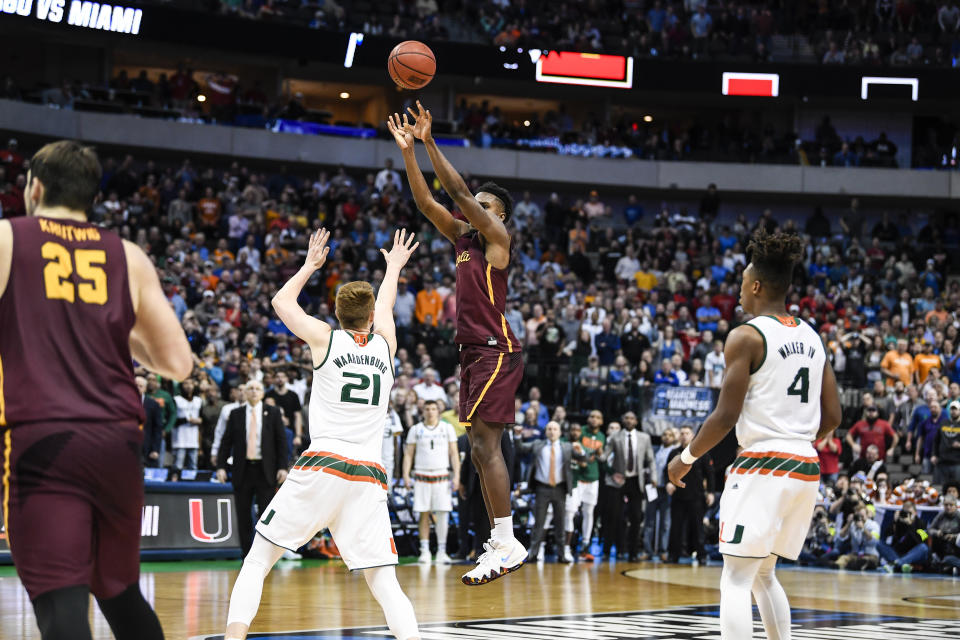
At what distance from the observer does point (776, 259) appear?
21.0 ft

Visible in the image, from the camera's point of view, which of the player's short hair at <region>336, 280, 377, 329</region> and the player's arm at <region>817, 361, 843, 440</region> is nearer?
the player's arm at <region>817, 361, 843, 440</region>

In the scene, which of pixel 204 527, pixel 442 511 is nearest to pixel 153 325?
pixel 204 527

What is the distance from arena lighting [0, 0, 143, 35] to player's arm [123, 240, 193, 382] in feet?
86.3

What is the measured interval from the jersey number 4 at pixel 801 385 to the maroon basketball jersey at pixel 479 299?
2.27 metres

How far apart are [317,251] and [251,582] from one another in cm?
199

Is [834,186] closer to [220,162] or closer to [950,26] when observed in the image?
[950,26]

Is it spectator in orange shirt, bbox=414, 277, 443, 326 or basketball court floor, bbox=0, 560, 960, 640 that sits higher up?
spectator in orange shirt, bbox=414, 277, 443, 326

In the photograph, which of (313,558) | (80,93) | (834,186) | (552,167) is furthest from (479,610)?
(834,186)

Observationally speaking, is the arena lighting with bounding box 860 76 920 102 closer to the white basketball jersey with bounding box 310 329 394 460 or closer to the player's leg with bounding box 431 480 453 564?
the player's leg with bounding box 431 480 453 564

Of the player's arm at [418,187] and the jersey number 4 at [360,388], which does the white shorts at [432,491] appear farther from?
the jersey number 4 at [360,388]

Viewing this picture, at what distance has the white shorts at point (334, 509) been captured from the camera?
22.1 feet

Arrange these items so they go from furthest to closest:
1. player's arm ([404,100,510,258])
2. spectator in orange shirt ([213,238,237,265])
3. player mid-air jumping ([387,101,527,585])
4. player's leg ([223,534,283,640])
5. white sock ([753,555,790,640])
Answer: spectator in orange shirt ([213,238,237,265]) → player mid-air jumping ([387,101,527,585]) → player's arm ([404,100,510,258]) → player's leg ([223,534,283,640]) → white sock ([753,555,790,640])

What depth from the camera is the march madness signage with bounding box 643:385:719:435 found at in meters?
21.1

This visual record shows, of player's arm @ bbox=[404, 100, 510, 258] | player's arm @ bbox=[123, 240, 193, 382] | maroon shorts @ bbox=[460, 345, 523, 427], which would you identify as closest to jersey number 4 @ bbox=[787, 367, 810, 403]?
maroon shorts @ bbox=[460, 345, 523, 427]
